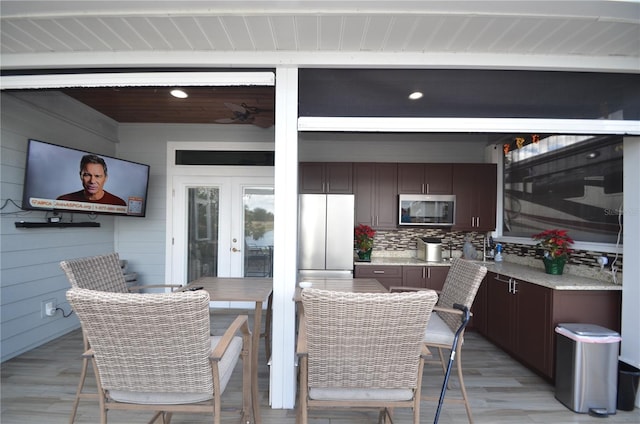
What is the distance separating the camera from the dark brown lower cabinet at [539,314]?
2.54 meters

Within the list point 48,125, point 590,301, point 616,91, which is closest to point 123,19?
point 48,125

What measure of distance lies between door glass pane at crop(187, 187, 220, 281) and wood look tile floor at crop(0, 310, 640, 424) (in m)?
1.76

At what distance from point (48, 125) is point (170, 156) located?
141 cm

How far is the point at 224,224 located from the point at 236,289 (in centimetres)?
234

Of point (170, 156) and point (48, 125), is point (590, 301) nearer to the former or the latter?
point (170, 156)

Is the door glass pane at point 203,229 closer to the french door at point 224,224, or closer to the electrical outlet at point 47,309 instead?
the french door at point 224,224

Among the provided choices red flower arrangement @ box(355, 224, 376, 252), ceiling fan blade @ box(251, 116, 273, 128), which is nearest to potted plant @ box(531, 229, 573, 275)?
red flower arrangement @ box(355, 224, 376, 252)

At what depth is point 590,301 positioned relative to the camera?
100 inches

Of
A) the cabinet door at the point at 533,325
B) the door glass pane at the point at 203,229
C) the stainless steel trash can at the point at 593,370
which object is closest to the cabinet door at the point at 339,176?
the door glass pane at the point at 203,229

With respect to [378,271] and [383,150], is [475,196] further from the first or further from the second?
[378,271]

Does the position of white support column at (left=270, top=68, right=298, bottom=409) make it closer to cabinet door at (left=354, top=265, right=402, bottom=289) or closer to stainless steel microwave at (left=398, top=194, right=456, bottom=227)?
cabinet door at (left=354, top=265, right=402, bottom=289)

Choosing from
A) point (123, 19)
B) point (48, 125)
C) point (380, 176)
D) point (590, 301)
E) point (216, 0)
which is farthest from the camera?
point (380, 176)

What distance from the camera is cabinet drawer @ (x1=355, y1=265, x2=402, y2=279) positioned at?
12.9ft

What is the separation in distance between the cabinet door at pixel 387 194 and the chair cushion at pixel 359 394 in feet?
9.46
